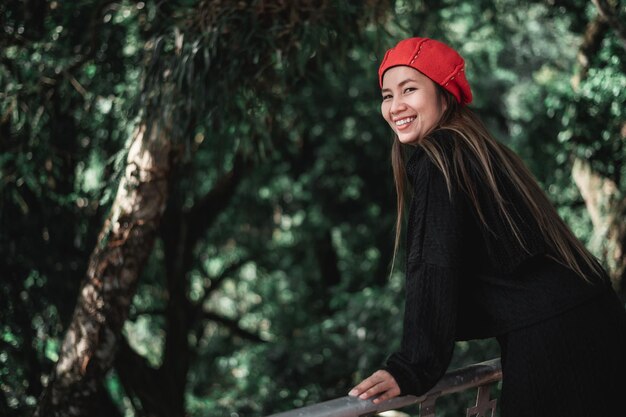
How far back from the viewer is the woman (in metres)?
1.32

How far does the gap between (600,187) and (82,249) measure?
376 centimetres

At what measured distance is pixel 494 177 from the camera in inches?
56.5

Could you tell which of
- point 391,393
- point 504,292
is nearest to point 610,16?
point 504,292

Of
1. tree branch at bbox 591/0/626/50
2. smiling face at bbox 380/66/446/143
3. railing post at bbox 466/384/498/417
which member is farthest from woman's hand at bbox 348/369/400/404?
tree branch at bbox 591/0/626/50

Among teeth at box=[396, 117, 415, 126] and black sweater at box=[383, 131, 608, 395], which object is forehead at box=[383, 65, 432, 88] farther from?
black sweater at box=[383, 131, 608, 395]

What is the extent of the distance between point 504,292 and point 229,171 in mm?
4552

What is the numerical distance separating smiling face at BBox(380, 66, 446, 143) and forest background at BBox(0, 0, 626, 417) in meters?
1.47

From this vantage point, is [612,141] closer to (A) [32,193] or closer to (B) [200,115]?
(B) [200,115]

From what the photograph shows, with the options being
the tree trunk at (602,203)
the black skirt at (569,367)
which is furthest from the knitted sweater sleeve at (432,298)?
the tree trunk at (602,203)

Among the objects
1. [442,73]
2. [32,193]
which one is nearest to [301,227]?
[32,193]

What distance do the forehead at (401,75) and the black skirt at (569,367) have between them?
2.00ft

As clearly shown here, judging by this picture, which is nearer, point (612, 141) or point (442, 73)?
point (442, 73)

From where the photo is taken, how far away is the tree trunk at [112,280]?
115 inches

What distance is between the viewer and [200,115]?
3.02 meters
